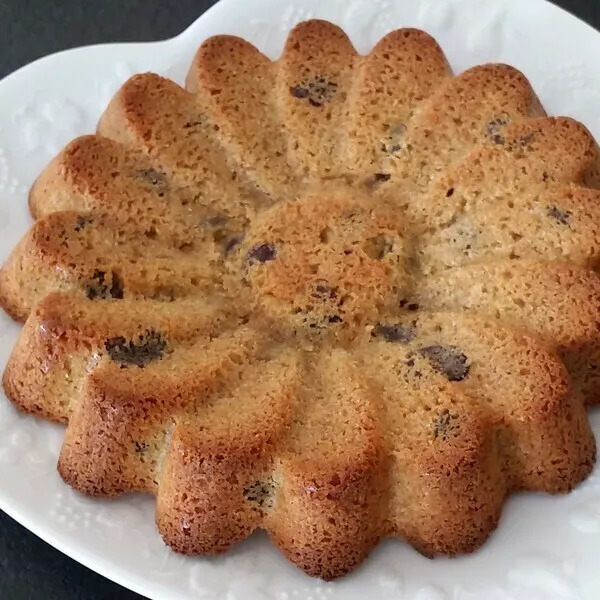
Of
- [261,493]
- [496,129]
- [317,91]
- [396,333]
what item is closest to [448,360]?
[396,333]

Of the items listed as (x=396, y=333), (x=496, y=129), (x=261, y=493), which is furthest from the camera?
(x=496, y=129)

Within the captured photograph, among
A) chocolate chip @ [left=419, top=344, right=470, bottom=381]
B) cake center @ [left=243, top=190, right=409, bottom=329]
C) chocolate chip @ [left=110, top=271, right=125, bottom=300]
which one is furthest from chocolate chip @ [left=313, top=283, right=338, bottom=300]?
chocolate chip @ [left=110, top=271, right=125, bottom=300]

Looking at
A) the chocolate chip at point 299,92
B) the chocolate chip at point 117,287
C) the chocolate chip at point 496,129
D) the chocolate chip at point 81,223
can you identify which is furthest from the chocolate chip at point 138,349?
the chocolate chip at point 496,129

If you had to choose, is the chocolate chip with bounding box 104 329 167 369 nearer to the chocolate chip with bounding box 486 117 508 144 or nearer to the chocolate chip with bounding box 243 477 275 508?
the chocolate chip with bounding box 243 477 275 508

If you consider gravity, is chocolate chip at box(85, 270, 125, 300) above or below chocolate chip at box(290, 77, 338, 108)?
below

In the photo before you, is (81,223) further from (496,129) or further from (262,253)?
(496,129)

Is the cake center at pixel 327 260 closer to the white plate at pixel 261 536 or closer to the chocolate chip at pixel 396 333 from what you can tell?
the chocolate chip at pixel 396 333
